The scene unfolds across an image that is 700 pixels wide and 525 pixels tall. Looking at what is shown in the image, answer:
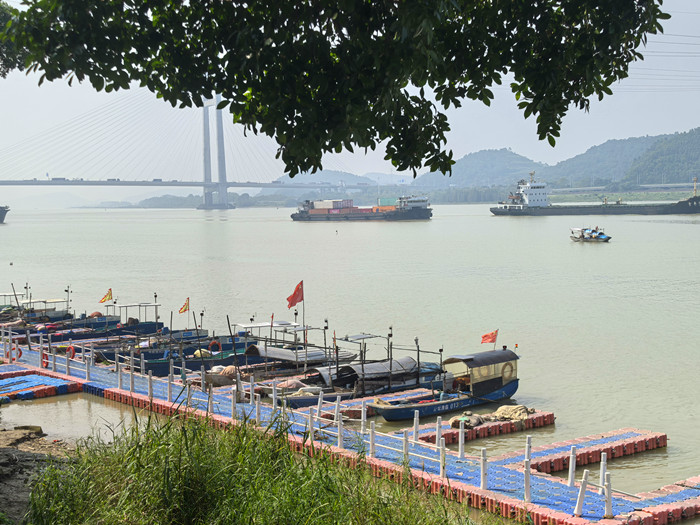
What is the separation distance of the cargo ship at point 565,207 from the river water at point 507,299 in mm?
56469

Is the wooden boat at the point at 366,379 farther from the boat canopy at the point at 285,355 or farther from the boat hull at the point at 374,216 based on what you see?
the boat hull at the point at 374,216

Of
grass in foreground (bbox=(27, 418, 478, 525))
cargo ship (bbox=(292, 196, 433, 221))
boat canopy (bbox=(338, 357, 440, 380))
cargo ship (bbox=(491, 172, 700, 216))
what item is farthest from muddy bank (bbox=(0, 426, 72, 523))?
cargo ship (bbox=(491, 172, 700, 216))

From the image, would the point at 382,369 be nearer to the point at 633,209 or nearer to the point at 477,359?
the point at 477,359

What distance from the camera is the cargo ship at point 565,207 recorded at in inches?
6107

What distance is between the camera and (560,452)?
15281 millimetres

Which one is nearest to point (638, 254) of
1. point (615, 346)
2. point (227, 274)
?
point (227, 274)

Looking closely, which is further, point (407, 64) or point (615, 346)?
point (615, 346)

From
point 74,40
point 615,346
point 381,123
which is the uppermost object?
point 74,40

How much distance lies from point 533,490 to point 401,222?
143 m

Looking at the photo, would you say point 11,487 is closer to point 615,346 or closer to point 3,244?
point 615,346

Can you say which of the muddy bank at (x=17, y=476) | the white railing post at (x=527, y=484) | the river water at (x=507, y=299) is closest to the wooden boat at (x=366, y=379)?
the river water at (x=507, y=299)

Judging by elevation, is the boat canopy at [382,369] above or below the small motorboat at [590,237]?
above

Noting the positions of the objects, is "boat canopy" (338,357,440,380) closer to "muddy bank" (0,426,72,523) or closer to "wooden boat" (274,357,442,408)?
"wooden boat" (274,357,442,408)

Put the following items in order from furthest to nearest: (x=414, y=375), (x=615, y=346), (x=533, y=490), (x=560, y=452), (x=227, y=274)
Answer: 1. (x=227, y=274)
2. (x=615, y=346)
3. (x=414, y=375)
4. (x=560, y=452)
5. (x=533, y=490)
